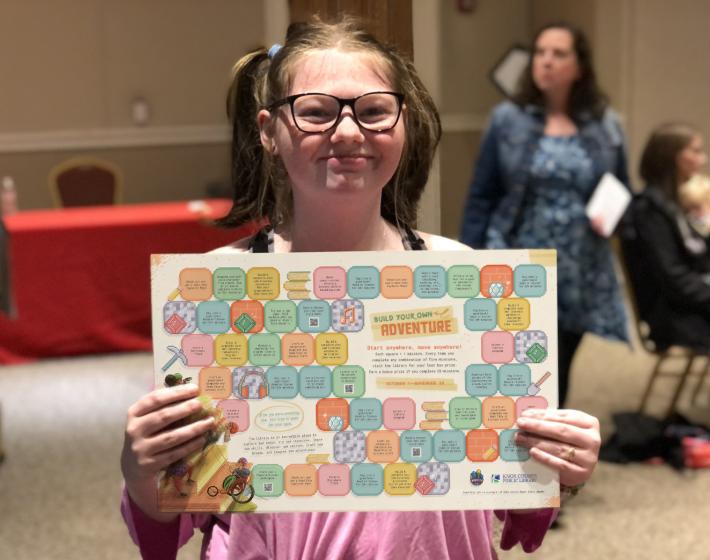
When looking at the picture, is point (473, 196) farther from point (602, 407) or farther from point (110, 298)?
point (110, 298)

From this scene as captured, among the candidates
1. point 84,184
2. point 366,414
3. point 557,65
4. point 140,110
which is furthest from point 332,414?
point 140,110

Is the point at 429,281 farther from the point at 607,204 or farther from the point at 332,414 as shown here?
the point at 607,204

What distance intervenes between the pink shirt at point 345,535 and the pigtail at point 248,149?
38 cm

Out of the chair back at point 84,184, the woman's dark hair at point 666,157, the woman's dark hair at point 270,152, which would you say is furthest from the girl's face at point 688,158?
the chair back at point 84,184

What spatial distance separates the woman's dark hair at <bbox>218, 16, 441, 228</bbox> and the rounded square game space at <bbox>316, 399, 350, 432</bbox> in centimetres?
28

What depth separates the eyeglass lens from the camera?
1.04 m

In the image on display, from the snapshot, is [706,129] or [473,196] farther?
[706,129]

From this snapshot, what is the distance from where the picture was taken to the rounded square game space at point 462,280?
99 centimetres

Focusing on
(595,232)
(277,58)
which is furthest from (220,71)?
(277,58)

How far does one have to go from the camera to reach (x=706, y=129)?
6.23 meters

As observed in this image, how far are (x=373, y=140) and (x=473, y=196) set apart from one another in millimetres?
1973

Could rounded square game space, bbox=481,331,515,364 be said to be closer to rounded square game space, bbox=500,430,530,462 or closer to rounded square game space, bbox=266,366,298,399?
rounded square game space, bbox=500,430,530,462

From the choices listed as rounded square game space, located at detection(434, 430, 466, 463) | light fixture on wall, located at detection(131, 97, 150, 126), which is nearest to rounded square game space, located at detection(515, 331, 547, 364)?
rounded square game space, located at detection(434, 430, 466, 463)

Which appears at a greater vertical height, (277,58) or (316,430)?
(277,58)
